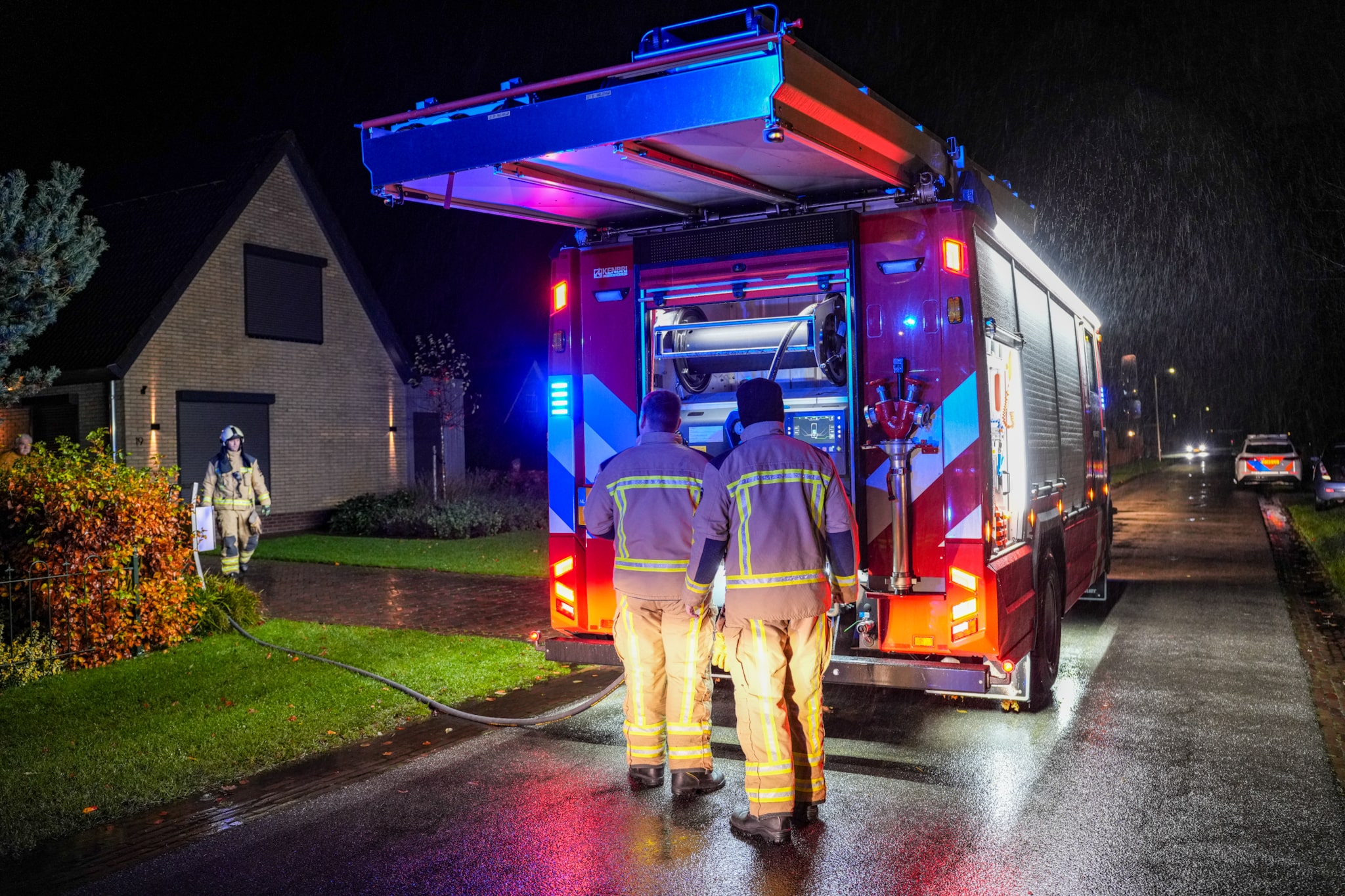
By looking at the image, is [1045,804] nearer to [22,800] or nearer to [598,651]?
Result: [598,651]

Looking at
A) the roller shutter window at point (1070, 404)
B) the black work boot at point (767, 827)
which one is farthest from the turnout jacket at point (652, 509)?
the roller shutter window at point (1070, 404)

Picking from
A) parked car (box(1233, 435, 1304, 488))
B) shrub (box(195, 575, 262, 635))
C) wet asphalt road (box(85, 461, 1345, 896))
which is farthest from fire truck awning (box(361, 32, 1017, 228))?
parked car (box(1233, 435, 1304, 488))

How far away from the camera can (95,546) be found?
8195 millimetres

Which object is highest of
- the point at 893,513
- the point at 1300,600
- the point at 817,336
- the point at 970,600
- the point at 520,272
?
the point at 520,272

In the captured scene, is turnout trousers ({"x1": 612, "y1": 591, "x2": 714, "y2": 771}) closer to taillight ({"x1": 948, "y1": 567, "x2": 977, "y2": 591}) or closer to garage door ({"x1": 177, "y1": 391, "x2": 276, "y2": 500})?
taillight ({"x1": 948, "y1": 567, "x2": 977, "y2": 591})

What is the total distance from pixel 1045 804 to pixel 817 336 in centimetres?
272

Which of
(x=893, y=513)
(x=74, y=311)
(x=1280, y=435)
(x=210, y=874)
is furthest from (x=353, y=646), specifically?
(x=1280, y=435)

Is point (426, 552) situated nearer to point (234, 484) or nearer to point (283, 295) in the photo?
point (234, 484)

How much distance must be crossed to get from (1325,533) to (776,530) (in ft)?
55.3

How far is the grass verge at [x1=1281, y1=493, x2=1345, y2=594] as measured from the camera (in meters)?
13.5

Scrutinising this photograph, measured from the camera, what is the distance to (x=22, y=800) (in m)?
5.14

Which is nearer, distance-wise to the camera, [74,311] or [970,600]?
[970,600]

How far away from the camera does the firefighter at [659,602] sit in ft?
16.8

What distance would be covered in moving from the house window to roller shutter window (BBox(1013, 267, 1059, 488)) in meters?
16.0
